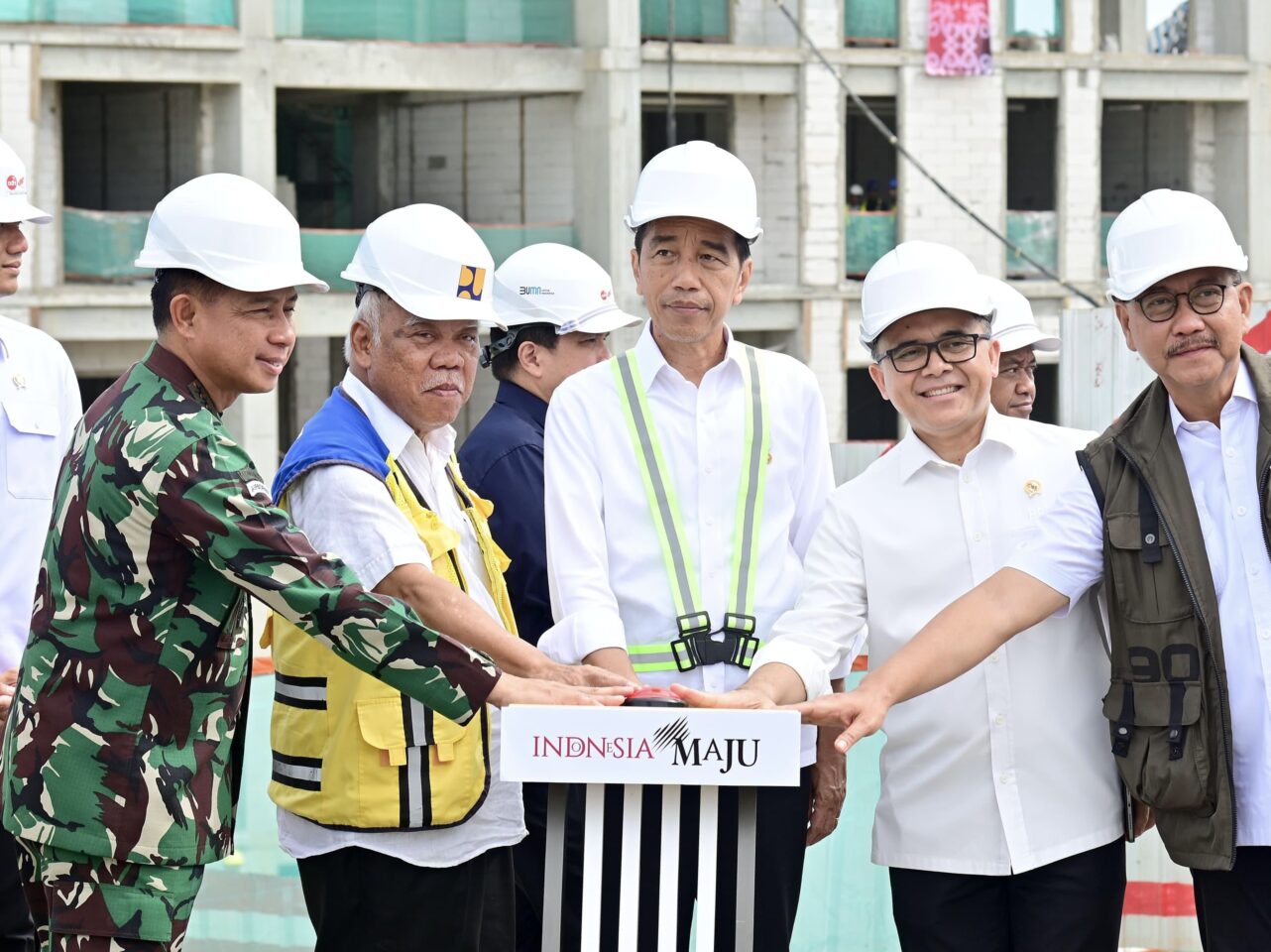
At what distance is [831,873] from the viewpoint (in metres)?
5.98

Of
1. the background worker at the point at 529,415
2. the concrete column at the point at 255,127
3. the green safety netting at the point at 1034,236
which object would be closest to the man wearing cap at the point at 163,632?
the background worker at the point at 529,415

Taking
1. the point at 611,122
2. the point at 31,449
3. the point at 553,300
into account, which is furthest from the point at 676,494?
the point at 611,122

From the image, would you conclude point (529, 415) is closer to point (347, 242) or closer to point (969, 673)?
point (969, 673)

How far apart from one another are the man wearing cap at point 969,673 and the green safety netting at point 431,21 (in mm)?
19232

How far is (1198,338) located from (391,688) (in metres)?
1.90

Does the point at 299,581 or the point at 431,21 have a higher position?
the point at 431,21

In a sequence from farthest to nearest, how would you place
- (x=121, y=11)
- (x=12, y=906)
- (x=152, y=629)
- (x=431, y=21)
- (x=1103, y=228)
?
(x=1103, y=228) < (x=431, y=21) < (x=121, y=11) < (x=12, y=906) < (x=152, y=629)

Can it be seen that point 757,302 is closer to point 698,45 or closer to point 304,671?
point 698,45

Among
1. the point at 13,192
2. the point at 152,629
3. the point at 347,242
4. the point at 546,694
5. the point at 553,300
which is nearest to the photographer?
the point at 152,629

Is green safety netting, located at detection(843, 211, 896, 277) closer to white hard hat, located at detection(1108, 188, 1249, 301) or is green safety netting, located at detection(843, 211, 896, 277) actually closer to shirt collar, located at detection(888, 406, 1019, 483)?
shirt collar, located at detection(888, 406, 1019, 483)

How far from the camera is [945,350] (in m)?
4.22

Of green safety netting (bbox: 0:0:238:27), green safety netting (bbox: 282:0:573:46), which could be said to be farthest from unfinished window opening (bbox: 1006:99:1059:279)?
green safety netting (bbox: 0:0:238:27)

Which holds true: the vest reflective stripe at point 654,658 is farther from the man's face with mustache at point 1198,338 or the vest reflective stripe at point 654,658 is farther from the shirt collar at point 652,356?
the man's face with mustache at point 1198,338

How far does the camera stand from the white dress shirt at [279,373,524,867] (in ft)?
13.6
